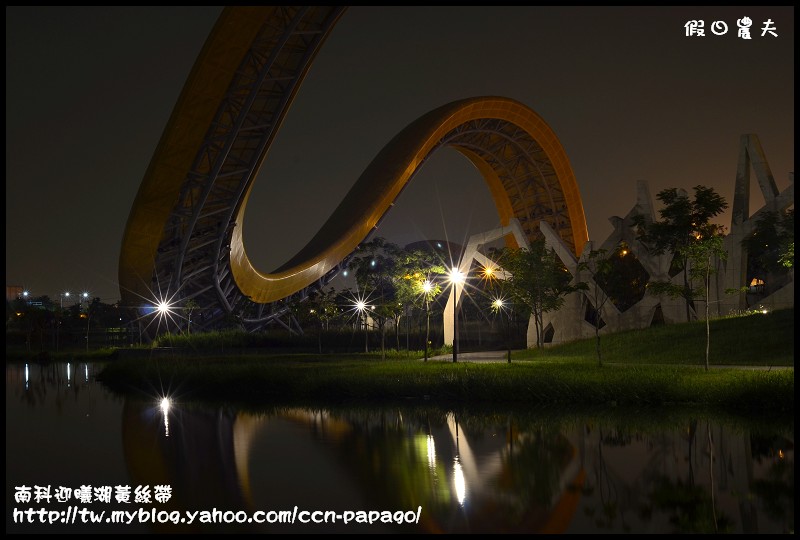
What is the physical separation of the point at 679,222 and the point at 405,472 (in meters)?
31.2

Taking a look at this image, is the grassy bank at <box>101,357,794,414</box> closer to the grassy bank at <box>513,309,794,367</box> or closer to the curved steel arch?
the grassy bank at <box>513,309,794,367</box>

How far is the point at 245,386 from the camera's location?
28328 millimetres

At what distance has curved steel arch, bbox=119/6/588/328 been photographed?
32500mm

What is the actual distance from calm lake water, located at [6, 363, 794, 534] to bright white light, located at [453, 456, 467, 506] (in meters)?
0.05

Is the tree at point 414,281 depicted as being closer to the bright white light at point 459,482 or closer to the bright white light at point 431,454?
the bright white light at point 431,454

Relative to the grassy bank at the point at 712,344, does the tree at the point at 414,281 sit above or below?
above

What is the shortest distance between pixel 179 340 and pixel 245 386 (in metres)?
21.0

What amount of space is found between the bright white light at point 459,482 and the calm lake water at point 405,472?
0.17 feet

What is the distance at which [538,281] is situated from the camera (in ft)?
145

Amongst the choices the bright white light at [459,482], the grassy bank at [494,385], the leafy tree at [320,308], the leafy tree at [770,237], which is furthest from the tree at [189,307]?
the bright white light at [459,482]

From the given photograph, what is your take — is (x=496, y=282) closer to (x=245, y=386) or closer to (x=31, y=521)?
(x=245, y=386)

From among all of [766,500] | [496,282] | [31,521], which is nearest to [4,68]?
[31,521]

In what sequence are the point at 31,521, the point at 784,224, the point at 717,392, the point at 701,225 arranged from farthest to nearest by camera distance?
the point at 701,225 < the point at 784,224 < the point at 717,392 < the point at 31,521

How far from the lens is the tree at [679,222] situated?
41938mm
